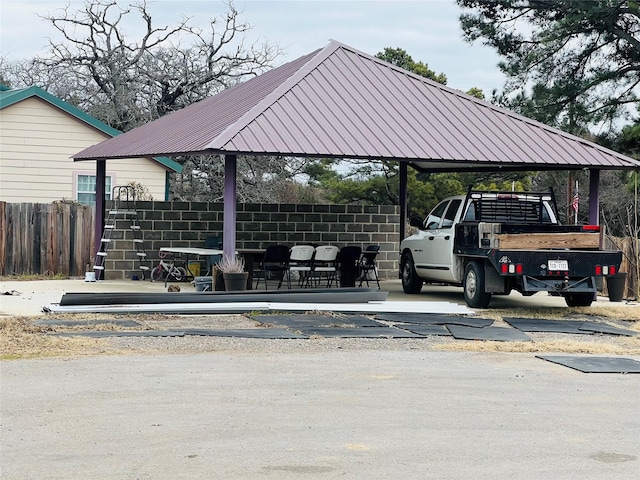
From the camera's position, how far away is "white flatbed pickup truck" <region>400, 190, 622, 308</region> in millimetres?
16891

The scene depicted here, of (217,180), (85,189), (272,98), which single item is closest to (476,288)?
(272,98)

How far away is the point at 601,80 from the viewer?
29.7m

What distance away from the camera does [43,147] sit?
92.2 ft

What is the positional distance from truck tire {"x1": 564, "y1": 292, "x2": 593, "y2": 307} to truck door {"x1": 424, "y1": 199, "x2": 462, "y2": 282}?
82.9 inches

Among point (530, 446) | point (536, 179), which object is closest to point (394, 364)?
point (530, 446)

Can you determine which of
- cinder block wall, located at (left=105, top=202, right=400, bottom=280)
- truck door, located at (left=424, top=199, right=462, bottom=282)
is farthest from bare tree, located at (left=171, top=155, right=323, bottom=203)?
truck door, located at (left=424, top=199, right=462, bottom=282)

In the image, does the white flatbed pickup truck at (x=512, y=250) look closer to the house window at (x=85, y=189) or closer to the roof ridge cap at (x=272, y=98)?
the roof ridge cap at (x=272, y=98)

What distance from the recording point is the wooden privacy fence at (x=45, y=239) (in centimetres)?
2439

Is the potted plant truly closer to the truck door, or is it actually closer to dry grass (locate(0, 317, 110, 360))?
the truck door

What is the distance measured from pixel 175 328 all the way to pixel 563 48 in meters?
19.8

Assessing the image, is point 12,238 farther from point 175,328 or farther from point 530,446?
point 530,446

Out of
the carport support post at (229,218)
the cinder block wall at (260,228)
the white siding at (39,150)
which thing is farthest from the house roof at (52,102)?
the carport support post at (229,218)

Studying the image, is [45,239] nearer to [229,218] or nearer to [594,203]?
[229,218]

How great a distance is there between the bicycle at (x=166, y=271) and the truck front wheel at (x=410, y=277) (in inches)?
191
